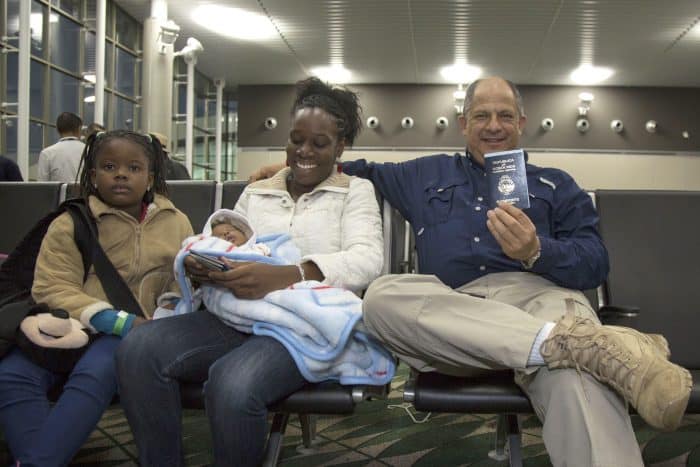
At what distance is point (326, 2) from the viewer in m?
9.24

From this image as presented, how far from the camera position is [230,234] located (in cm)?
204

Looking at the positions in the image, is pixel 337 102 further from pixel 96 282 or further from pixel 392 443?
pixel 392 443

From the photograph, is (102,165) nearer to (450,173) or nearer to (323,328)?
(323,328)

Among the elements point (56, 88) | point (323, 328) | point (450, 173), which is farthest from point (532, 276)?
point (56, 88)

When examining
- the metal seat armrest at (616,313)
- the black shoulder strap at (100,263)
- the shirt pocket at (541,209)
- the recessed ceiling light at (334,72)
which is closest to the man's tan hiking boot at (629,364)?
the metal seat armrest at (616,313)

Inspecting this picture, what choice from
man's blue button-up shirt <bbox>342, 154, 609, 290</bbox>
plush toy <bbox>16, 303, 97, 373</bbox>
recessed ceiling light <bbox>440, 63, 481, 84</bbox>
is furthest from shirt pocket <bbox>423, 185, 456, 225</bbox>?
recessed ceiling light <bbox>440, 63, 481, 84</bbox>

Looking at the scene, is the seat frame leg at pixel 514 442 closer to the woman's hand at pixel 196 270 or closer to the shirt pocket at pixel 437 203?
the shirt pocket at pixel 437 203

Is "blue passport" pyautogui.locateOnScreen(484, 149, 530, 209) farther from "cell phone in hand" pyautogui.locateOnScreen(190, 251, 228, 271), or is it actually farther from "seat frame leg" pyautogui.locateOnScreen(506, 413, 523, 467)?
"cell phone in hand" pyautogui.locateOnScreen(190, 251, 228, 271)

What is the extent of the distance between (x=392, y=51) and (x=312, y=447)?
1001 cm

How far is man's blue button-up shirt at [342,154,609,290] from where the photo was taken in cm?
203

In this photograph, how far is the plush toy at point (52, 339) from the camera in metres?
1.76

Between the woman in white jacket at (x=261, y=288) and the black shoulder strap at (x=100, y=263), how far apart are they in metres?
0.20

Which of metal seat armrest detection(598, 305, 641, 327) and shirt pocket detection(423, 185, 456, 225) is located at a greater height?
shirt pocket detection(423, 185, 456, 225)

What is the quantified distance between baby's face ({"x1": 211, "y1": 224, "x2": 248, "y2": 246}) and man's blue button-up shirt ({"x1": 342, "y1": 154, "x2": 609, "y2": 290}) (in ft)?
1.83
